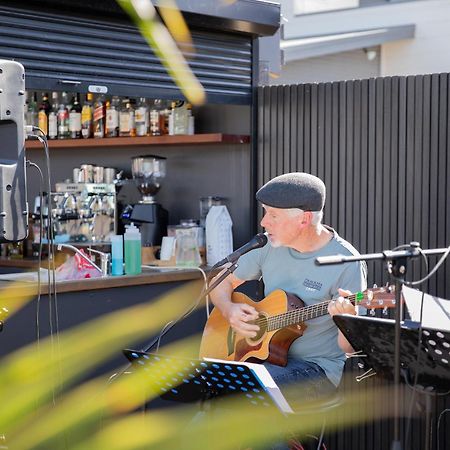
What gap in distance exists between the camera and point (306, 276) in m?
4.18

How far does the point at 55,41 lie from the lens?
505 cm

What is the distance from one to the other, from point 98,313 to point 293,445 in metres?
1.38

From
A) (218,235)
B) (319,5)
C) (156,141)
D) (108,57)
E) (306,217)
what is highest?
(319,5)

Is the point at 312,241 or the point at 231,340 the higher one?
the point at 312,241

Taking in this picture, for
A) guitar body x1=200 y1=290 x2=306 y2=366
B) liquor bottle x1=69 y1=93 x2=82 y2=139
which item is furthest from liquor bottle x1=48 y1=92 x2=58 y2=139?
guitar body x1=200 y1=290 x2=306 y2=366

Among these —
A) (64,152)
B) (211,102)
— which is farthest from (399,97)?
(64,152)

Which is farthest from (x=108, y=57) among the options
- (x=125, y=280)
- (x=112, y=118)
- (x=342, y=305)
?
(x=342, y=305)

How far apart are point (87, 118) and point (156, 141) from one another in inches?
25.6

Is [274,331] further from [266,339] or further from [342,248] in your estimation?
[342,248]

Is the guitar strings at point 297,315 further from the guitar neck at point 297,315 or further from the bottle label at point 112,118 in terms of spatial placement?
the bottle label at point 112,118

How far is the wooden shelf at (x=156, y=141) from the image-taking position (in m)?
5.79

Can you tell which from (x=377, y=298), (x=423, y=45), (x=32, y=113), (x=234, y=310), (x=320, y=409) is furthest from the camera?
(x=423, y=45)

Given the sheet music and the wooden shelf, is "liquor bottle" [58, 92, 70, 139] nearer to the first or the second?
the wooden shelf

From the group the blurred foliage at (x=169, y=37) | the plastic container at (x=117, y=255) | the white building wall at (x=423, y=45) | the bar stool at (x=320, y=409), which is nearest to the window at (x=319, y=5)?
the white building wall at (x=423, y=45)
